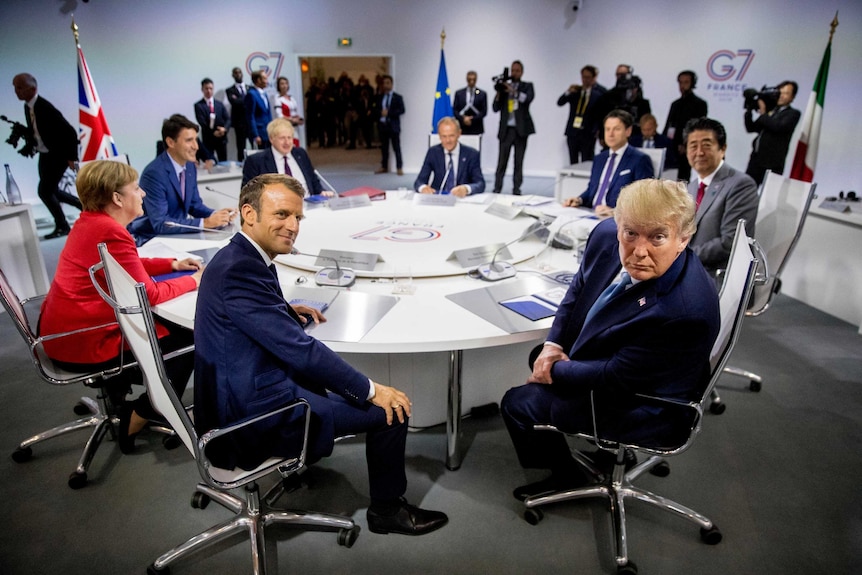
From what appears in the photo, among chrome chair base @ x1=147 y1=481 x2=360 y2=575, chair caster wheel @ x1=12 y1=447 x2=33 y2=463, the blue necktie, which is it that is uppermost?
the blue necktie

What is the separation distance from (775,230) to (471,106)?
5.63m

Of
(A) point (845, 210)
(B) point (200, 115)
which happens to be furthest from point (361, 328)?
→ (B) point (200, 115)

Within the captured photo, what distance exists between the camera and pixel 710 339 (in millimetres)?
1656

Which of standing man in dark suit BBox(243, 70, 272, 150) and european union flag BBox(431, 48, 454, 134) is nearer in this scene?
european union flag BBox(431, 48, 454, 134)

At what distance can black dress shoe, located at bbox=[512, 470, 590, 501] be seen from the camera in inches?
87.3

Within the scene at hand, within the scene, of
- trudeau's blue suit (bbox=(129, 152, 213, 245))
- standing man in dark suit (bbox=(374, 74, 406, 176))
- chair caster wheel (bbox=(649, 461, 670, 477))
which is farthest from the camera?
standing man in dark suit (bbox=(374, 74, 406, 176))

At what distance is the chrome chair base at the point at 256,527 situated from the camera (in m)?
1.86

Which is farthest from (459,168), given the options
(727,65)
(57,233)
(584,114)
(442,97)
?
(727,65)

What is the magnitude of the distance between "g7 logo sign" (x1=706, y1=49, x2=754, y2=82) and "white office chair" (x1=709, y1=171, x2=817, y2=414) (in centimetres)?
541

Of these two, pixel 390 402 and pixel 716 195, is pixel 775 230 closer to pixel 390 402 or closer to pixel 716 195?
pixel 716 195

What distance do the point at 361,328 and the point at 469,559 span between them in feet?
2.98

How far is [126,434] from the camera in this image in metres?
2.51

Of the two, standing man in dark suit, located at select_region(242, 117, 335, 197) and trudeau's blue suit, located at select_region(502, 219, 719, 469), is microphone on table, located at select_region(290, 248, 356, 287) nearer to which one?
trudeau's blue suit, located at select_region(502, 219, 719, 469)

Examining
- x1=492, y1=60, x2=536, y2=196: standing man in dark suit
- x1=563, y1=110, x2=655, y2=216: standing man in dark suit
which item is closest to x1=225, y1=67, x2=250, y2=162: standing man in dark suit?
x1=492, y1=60, x2=536, y2=196: standing man in dark suit
